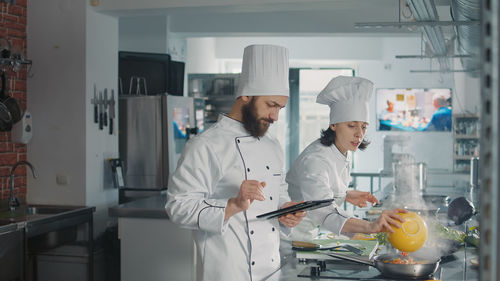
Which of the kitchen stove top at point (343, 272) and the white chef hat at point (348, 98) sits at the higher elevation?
the white chef hat at point (348, 98)

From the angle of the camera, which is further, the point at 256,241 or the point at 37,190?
the point at 37,190

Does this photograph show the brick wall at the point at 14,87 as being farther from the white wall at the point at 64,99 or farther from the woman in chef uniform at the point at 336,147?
the woman in chef uniform at the point at 336,147

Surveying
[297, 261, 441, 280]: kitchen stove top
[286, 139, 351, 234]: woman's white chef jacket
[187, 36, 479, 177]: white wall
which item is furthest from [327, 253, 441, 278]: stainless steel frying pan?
[187, 36, 479, 177]: white wall

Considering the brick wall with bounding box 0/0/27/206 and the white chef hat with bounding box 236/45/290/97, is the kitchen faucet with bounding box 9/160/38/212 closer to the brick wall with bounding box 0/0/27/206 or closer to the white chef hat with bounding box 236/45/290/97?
the brick wall with bounding box 0/0/27/206

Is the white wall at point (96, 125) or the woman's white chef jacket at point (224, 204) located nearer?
the woman's white chef jacket at point (224, 204)

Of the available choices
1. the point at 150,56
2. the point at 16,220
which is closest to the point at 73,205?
the point at 16,220

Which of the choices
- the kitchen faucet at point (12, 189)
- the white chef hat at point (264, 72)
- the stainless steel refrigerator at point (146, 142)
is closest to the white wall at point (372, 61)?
the stainless steel refrigerator at point (146, 142)

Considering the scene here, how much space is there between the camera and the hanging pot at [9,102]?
12.8 feet

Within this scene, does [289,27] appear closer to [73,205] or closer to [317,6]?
[317,6]

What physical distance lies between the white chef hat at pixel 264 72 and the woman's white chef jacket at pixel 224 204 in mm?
158

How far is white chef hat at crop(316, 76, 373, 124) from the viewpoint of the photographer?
2924 mm

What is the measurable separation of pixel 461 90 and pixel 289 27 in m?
4.43

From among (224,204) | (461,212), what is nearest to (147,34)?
(461,212)

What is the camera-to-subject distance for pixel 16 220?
3529 mm
